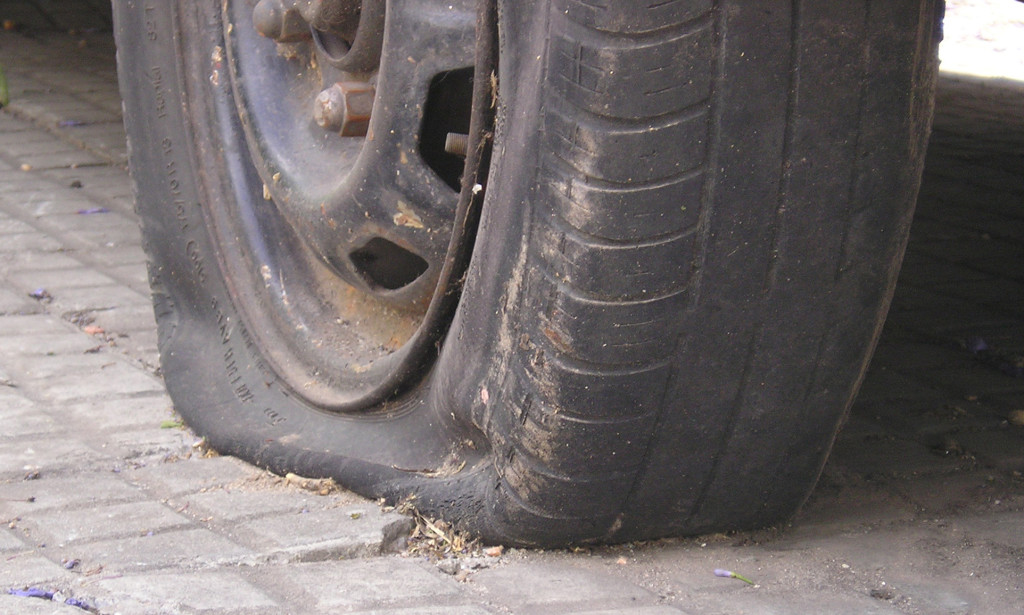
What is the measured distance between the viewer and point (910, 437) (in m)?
2.27

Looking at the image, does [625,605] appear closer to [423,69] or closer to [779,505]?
[779,505]

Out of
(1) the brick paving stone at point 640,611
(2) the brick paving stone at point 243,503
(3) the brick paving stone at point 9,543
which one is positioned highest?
(1) the brick paving stone at point 640,611

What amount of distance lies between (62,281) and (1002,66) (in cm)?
421

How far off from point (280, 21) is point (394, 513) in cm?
92

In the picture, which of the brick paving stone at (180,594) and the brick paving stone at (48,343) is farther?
the brick paving stone at (48,343)

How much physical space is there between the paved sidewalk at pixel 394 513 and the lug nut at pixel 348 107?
0.60m

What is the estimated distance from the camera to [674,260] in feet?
5.08

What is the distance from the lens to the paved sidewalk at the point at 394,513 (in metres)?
1.68

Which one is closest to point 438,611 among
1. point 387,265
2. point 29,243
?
point 387,265

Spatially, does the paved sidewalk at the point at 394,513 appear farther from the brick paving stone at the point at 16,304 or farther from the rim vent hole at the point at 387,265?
the rim vent hole at the point at 387,265

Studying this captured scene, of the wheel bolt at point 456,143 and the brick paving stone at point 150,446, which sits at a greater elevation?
the wheel bolt at point 456,143

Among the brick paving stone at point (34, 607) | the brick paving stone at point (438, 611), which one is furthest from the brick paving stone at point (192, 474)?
the brick paving stone at point (438, 611)

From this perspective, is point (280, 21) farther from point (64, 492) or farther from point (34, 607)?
point (34, 607)

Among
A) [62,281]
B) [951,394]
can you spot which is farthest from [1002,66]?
[62,281]
